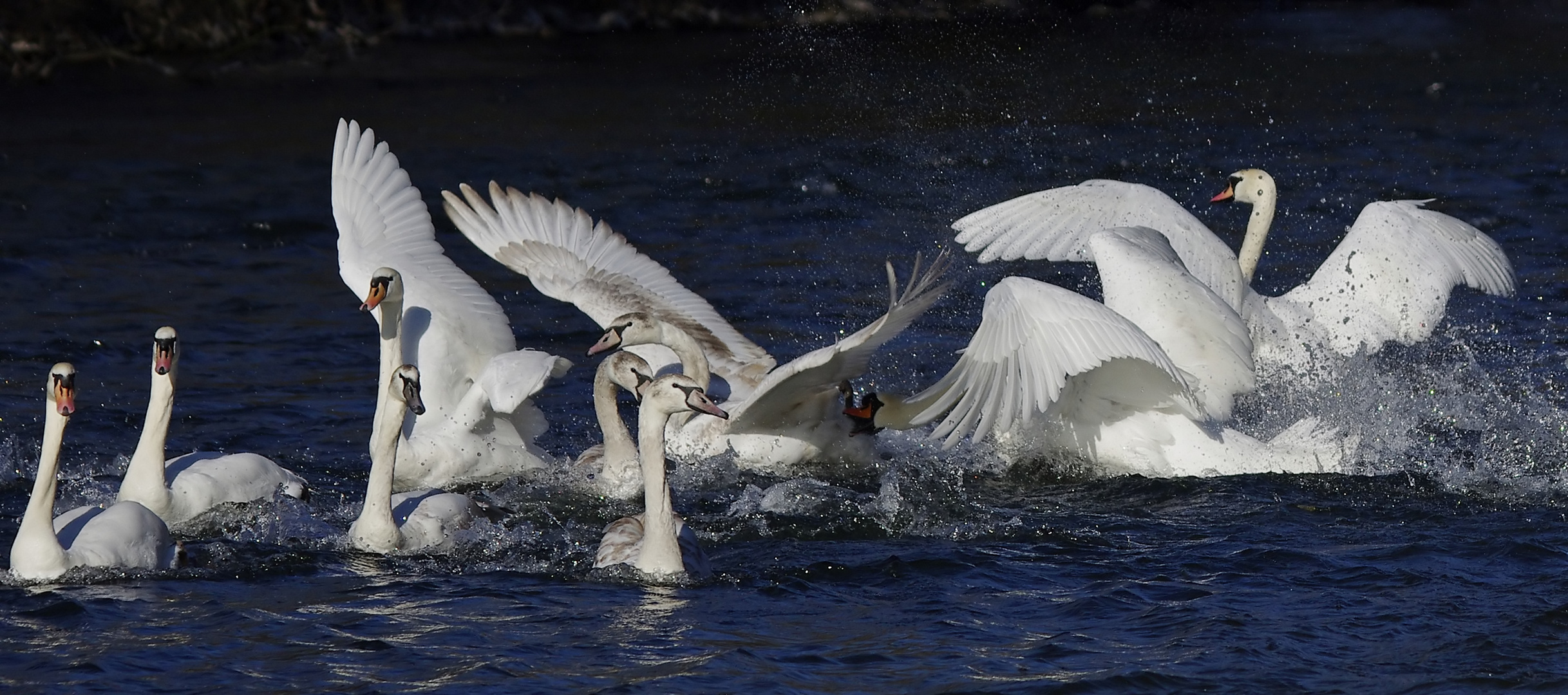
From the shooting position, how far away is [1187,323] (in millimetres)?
8391

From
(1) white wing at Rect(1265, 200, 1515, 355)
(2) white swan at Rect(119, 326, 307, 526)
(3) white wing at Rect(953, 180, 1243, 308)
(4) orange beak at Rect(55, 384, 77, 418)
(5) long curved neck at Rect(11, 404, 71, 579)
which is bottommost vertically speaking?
(5) long curved neck at Rect(11, 404, 71, 579)

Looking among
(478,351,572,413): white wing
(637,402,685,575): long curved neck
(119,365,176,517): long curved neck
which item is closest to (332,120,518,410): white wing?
(478,351,572,413): white wing

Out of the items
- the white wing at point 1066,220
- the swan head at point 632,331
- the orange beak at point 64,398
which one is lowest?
the orange beak at point 64,398

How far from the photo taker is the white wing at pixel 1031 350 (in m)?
7.43

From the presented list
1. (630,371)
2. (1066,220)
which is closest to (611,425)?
(630,371)

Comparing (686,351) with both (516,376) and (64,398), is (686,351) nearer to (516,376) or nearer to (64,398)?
(516,376)

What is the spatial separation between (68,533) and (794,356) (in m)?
5.09

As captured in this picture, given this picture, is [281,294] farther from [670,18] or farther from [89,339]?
[670,18]

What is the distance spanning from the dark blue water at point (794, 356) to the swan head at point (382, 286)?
0.88 meters

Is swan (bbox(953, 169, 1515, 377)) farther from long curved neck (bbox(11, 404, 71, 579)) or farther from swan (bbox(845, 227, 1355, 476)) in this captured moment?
long curved neck (bbox(11, 404, 71, 579))

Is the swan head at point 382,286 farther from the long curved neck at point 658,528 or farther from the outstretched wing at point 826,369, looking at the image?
the long curved neck at point 658,528

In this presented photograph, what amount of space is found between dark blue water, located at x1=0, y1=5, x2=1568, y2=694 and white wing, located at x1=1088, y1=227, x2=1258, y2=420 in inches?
21.2

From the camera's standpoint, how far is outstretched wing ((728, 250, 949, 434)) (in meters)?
7.11

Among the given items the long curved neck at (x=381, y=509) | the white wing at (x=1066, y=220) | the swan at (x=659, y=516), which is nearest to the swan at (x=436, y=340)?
the long curved neck at (x=381, y=509)
